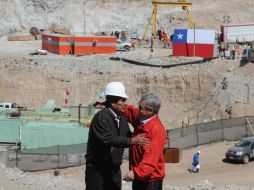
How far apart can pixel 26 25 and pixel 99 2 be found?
776cm

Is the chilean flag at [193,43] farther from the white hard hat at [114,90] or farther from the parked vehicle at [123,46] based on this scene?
the white hard hat at [114,90]

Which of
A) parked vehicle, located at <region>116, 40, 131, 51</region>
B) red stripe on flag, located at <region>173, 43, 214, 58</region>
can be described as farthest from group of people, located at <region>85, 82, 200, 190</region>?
parked vehicle, located at <region>116, 40, 131, 51</region>

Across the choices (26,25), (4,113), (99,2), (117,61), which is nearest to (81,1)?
(99,2)

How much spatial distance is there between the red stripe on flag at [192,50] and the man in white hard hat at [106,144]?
42166 millimetres

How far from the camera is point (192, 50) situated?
49.7m

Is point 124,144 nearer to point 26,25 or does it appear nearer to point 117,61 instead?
point 117,61

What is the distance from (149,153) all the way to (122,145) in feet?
1.13

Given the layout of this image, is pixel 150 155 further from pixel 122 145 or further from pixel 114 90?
pixel 114 90

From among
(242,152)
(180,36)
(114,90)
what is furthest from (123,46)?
(114,90)

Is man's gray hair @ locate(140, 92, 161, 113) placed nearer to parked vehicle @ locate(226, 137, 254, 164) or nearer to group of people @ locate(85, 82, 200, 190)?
group of people @ locate(85, 82, 200, 190)

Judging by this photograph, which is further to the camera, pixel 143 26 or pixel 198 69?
pixel 143 26

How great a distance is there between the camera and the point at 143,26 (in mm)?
64562

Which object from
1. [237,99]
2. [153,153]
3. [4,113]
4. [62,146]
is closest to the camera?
[153,153]

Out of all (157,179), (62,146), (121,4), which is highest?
(121,4)
